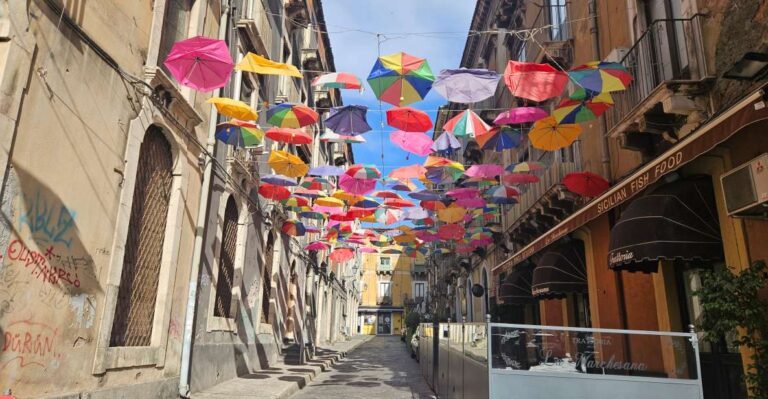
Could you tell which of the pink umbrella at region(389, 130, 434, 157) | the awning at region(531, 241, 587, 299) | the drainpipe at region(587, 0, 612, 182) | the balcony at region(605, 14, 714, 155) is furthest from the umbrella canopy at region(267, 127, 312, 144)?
the awning at region(531, 241, 587, 299)

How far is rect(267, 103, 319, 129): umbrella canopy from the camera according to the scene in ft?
29.8

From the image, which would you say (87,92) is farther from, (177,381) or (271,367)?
(271,367)

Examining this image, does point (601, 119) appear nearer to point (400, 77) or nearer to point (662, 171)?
point (662, 171)

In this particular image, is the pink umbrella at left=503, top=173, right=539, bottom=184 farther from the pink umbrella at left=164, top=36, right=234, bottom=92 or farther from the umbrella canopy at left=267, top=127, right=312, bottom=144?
the pink umbrella at left=164, top=36, right=234, bottom=92

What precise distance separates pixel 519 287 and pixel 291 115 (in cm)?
928

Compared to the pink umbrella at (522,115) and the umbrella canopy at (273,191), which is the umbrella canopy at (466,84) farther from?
the umbrella canopy at (273,191)

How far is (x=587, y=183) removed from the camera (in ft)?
33.0

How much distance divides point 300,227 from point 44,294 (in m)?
11.7

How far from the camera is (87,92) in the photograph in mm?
6758

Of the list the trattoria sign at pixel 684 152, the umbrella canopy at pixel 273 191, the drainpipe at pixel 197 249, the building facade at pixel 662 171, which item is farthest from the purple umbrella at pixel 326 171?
the trattoria sign at pixel 684 152

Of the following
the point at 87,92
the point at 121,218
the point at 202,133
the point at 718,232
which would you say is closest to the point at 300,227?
the point at 202,133

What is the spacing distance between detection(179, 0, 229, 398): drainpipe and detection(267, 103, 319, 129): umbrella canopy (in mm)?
2240

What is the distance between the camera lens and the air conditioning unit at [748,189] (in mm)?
5438

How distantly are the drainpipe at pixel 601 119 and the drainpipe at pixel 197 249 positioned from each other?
8.16 meters
